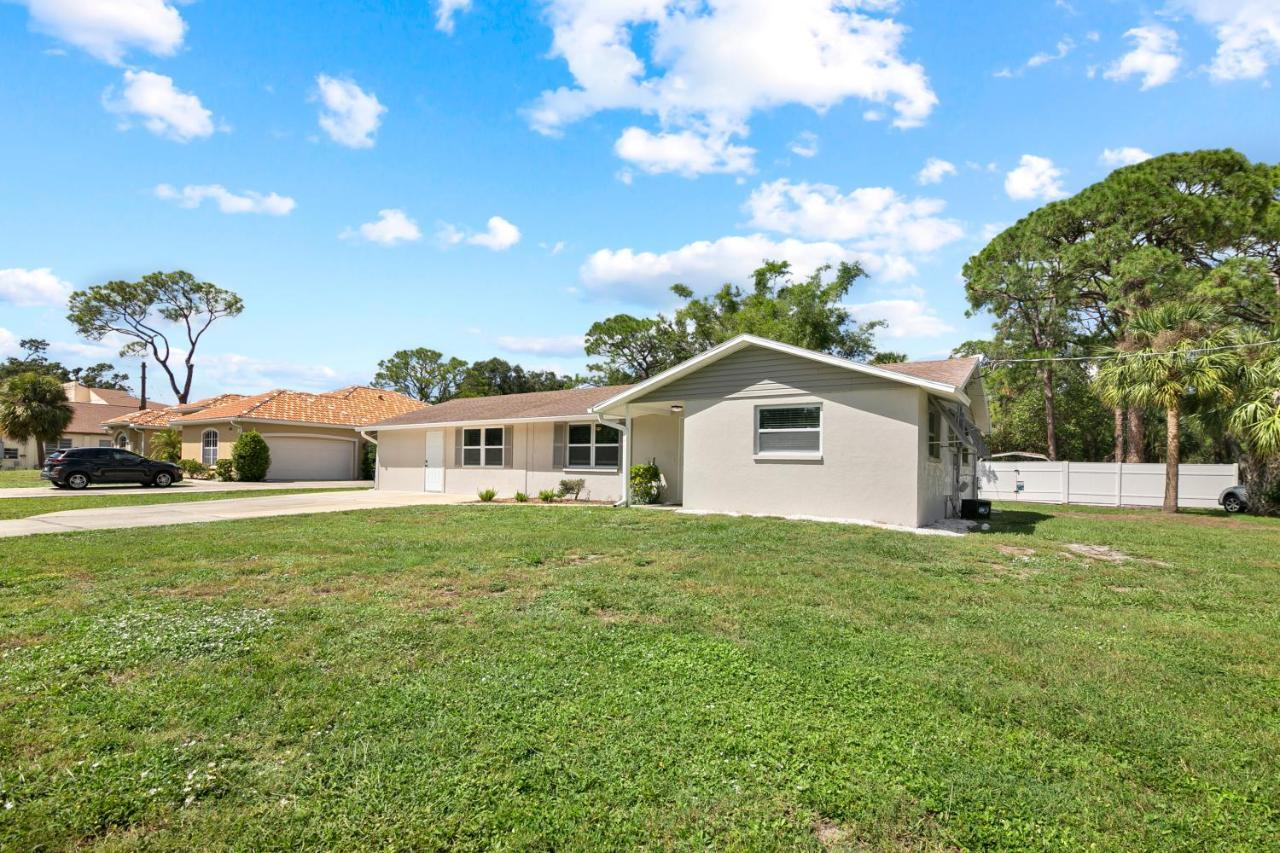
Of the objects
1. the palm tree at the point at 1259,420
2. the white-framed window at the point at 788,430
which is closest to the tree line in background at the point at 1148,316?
the palm tree at the point at 1259,420

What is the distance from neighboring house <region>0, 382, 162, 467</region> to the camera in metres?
45.1

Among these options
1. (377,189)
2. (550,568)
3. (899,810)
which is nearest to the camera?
(899,810)

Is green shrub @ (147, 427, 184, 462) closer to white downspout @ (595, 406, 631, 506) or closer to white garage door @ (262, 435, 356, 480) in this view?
white garage door @ (262, 435, 356, 480)

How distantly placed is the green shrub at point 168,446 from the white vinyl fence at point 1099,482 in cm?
3713

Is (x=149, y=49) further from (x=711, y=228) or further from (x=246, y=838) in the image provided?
(x=711, y=228)

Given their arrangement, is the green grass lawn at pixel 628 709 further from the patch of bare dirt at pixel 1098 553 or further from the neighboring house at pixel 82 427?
the neighboring house at pixel 82 427

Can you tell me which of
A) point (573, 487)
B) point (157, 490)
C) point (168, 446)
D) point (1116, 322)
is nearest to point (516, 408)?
point (573, 487)

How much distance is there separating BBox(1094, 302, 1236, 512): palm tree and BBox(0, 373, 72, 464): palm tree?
4987cm

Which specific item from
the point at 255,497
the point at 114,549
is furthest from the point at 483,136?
the point at 255,497

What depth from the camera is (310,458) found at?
2923cm

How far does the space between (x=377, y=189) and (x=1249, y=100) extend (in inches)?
726

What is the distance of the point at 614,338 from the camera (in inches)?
1574

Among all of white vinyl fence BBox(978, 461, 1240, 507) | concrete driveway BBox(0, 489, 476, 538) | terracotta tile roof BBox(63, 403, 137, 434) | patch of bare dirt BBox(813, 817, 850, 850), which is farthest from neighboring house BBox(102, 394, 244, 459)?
patch of bare dirt BBox(813, 817, 850, 850)

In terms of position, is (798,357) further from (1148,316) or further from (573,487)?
(1148,316)
